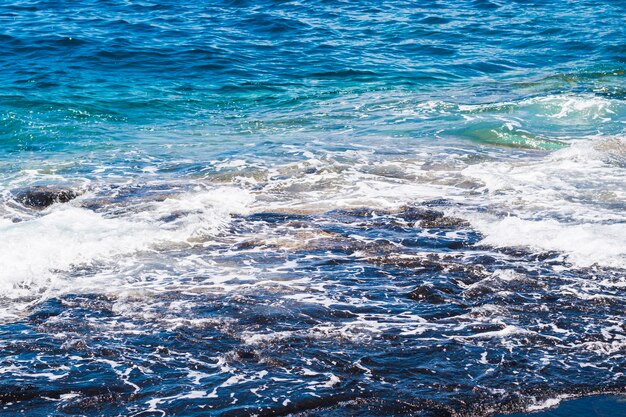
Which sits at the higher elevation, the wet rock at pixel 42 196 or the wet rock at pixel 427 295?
the wet rock at pixel 427 295

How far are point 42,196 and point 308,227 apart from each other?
3305 millimetres

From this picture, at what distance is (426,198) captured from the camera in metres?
8.73

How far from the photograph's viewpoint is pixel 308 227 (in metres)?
7.82

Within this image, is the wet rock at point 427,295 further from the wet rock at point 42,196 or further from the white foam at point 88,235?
the wet rock at point 42,196

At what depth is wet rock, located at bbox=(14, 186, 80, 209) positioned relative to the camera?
29.8 ft

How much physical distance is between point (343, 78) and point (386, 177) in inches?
263

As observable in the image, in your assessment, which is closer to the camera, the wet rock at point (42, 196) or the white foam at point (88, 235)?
the white foam at point (88, 235)

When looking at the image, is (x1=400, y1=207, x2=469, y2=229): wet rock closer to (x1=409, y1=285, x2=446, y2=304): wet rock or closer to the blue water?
the blue water

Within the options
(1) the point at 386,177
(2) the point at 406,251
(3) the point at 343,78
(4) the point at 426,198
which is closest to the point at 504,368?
(2) the point at 406,251

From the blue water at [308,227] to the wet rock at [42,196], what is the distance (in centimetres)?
3

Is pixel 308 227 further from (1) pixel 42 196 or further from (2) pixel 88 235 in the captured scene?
(1) pixel 42 196

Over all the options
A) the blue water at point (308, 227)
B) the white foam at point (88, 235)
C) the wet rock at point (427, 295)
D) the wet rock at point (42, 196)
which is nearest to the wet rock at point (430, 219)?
the blue water at point (308, 227)

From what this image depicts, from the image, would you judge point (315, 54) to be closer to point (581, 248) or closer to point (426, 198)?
point (426, 198)

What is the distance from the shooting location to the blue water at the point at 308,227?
4938mm
